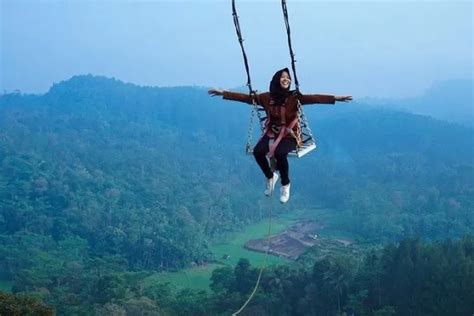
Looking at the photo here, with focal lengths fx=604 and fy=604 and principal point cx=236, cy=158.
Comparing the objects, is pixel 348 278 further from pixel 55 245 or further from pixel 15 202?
pixel 15 202

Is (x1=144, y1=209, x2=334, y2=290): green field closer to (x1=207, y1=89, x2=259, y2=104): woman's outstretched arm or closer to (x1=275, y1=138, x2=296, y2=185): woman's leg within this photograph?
(x1=207, y1=89, x2=259, y2=104): woman's outstretched arm


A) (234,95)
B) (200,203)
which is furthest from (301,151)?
(200,203)

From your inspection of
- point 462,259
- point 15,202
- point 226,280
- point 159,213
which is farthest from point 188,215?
point 462,259

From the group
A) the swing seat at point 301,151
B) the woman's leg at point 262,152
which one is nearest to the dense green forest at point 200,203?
the woman's leg at point 262,152

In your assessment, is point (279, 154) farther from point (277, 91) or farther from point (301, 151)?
point (277, 91)

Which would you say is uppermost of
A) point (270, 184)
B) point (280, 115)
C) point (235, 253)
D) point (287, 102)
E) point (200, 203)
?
point (287, 102)
